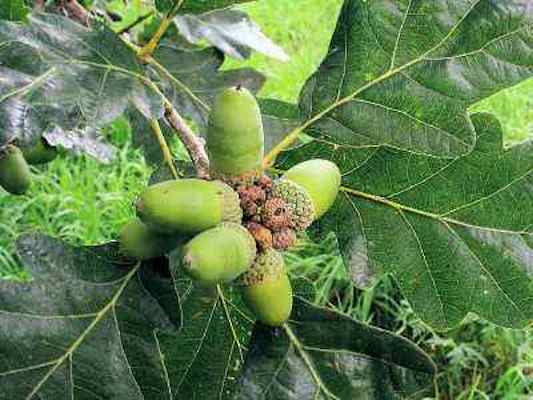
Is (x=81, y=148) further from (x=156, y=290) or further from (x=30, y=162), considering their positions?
(x=156, y=290)

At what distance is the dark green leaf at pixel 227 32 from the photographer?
178cm

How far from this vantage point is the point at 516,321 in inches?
52.5

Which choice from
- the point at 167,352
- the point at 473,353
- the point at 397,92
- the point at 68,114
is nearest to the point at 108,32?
the point at 68,114

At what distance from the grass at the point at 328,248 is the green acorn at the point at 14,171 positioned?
1564 mm

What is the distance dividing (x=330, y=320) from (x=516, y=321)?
26 cm

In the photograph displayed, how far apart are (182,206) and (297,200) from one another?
165 mm

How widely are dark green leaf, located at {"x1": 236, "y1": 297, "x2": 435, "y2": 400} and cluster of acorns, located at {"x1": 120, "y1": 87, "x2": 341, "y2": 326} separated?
0.63 feet

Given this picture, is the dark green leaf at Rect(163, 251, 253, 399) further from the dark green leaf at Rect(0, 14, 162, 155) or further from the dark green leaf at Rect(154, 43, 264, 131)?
the dark green leaf at Rect(154, 43, 264, 131)

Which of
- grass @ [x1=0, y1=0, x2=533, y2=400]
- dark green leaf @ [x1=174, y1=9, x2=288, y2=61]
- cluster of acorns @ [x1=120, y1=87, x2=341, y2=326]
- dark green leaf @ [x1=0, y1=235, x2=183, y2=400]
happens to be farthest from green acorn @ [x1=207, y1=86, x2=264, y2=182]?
grass @ [x1=0, y1=0, x2=533, y2=400]

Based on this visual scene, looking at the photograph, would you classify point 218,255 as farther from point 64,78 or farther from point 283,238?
point 64,78

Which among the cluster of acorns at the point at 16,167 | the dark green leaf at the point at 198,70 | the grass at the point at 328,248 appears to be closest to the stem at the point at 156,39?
the cluster of acorns at the point at 16,167

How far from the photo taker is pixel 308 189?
1.17 m

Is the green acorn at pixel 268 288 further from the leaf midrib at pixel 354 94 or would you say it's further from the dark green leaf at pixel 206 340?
the dark green leaf at pixel 206 340

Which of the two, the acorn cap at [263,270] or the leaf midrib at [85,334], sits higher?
the acorn cap at [263,270]
